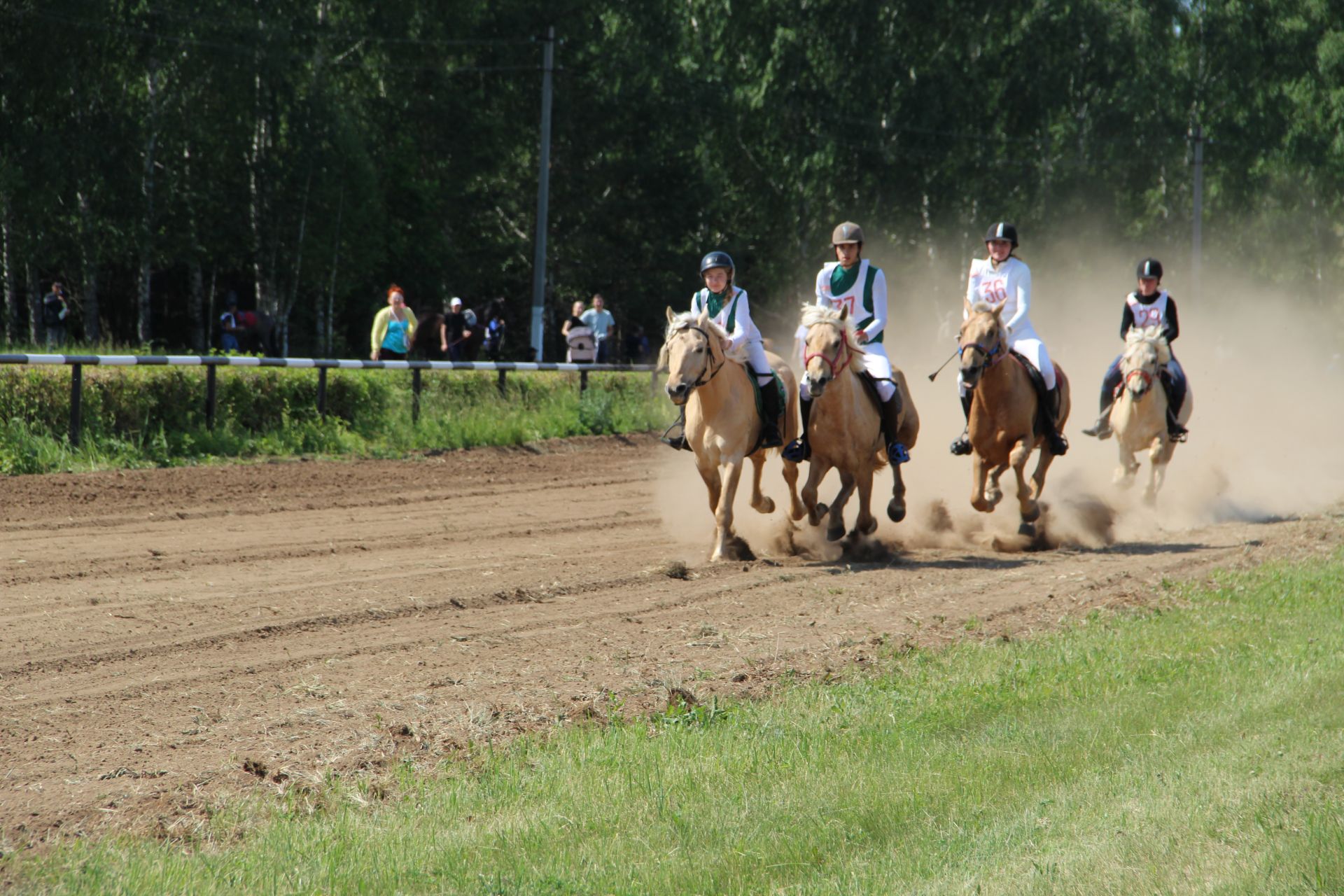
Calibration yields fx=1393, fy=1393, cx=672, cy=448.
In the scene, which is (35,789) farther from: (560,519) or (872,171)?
(872,171)

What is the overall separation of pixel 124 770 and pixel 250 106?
28.7 m

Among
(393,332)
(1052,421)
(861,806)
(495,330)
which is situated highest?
(495,330)

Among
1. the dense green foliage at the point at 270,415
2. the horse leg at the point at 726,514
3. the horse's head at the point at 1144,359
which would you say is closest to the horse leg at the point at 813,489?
the horse leg at the point at 726,514

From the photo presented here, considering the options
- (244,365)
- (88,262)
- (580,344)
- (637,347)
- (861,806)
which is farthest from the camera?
(637,347)

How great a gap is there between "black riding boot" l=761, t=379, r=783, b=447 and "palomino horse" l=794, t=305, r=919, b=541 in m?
0.29

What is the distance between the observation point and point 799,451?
11.6 m

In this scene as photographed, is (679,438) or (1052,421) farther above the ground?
(1052,421)

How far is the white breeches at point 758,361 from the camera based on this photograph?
11594mm

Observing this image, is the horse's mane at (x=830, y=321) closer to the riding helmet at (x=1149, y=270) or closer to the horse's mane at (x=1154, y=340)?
the horse's mane at (x=1154, y=340)

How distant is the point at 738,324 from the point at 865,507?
1.88 m

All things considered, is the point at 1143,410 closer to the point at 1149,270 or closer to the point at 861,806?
the point at 1149,270

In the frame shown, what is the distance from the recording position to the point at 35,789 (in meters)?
5.31

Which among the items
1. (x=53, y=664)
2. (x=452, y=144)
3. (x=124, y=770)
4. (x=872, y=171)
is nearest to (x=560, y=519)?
(x=53, y=664)

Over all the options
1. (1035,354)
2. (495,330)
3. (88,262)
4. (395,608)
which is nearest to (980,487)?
(1035,354)
